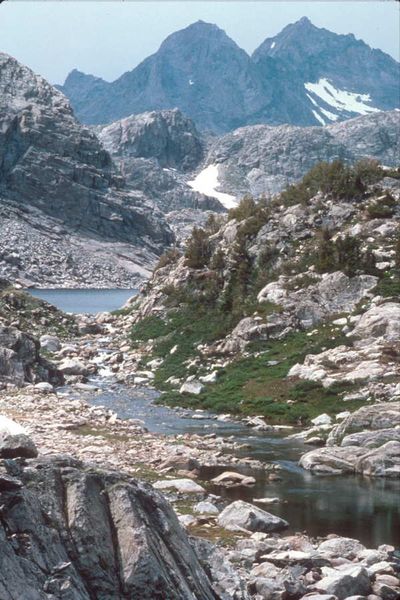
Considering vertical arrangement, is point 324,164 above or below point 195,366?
above

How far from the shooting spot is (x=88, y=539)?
9.10m

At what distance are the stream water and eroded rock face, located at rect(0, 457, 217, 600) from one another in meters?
8.38

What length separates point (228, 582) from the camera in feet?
35.6

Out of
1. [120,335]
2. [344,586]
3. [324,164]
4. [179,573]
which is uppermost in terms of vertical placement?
[324,164]

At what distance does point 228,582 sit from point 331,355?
24532mm

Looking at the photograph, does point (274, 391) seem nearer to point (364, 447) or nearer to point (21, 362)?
point (364, 447)

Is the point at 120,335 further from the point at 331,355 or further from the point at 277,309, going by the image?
the point at 331,355

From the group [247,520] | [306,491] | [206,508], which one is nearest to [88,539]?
[247,520]

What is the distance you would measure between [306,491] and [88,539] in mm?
13218

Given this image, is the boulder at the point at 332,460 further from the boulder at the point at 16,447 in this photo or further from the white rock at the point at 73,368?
the white rock at the point at 73,368

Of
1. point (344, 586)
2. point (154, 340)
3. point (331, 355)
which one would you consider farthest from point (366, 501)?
point (154, 340)

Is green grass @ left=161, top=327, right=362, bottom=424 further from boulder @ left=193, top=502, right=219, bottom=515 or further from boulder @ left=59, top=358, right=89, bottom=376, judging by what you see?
boulder @ left=193, top=502, right=219, bottom=515

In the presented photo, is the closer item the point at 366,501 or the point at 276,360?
the point at 366,501

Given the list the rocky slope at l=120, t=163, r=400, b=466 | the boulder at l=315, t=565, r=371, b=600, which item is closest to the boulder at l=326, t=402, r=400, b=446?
the rocky slope at l=120, t=163, r=400, b=466
